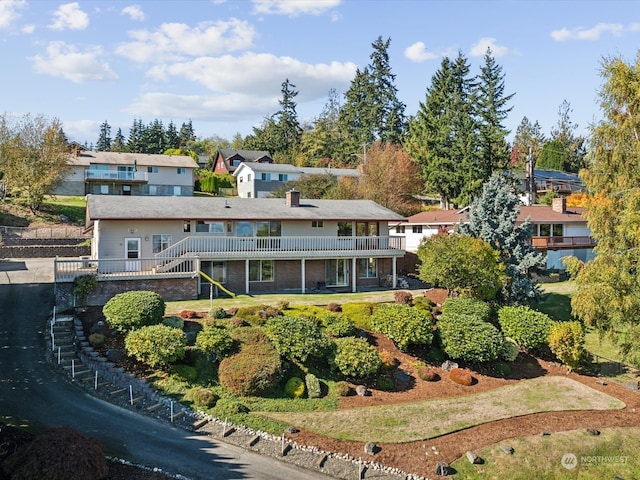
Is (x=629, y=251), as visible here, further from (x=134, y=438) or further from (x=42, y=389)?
(x=42, y=389)

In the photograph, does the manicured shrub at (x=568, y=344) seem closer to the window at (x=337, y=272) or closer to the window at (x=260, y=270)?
the window at (x=337, y=272)

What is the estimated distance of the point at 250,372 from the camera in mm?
17734

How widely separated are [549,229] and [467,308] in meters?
23.7

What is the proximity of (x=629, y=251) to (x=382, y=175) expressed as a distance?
110 feet

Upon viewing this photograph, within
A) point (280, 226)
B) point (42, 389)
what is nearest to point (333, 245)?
point (280, 226)

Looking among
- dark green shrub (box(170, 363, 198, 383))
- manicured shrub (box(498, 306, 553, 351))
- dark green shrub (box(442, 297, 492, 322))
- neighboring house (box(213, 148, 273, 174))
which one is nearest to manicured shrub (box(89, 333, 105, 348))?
dark green shrub (box(170, 363, 198, 383))

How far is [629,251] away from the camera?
832 inches

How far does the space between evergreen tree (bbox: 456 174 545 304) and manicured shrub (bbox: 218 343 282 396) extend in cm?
1678

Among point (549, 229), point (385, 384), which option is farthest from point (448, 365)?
point (549, 229)

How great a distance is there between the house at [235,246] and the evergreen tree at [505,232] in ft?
19.9

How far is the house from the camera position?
2778cm

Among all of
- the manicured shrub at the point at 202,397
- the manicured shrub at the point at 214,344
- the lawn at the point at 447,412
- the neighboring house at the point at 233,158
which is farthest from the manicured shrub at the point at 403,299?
the neighboring house at the point at 233,158

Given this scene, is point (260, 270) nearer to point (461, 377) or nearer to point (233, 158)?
point (461, 377)

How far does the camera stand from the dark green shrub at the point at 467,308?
25078mm
